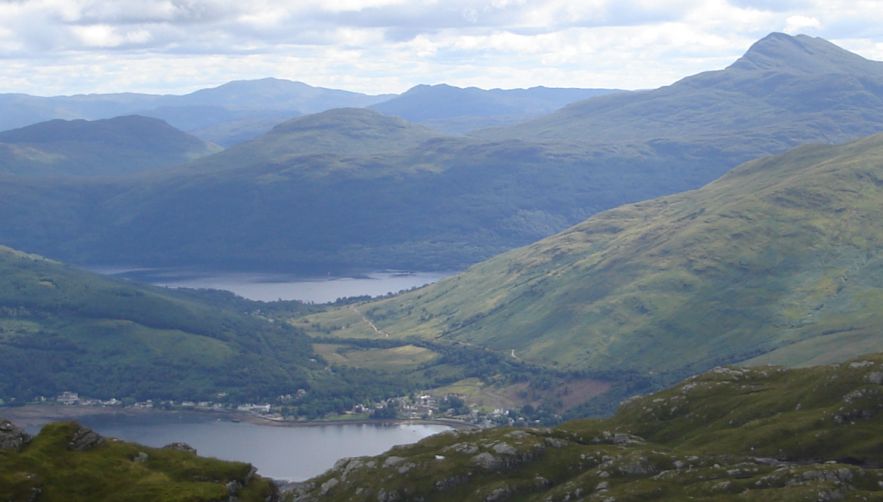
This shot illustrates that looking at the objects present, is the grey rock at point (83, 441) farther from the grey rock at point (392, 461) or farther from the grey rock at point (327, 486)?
the grey rock at point (327, 486)

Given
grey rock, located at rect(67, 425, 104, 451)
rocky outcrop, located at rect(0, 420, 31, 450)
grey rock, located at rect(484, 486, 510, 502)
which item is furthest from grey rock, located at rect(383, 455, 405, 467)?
rocky outcrop, located at rect(0, 420, 31, 450)

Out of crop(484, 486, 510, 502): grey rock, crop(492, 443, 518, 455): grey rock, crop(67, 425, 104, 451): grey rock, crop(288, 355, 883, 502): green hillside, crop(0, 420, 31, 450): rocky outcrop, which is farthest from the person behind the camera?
crop(492, 443, 518, 455): grey rock

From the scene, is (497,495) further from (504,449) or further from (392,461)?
(392,461)

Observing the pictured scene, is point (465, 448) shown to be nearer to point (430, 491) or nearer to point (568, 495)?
point (430, 491)

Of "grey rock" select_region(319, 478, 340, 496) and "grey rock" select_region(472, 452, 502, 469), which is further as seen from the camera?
"grey rock" select_region(319, 478, 340, 496)

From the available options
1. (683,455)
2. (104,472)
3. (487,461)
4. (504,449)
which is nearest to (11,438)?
(104,472)

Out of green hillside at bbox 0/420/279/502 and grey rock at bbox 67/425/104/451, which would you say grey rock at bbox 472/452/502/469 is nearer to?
green hillside at bbox 0/420/279/502

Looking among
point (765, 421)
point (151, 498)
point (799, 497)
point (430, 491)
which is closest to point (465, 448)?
point (430, 491)

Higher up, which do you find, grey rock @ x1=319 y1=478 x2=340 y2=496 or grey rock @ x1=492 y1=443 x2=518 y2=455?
grey rock @ x1=492 y1=443 x2=518 y2=455
